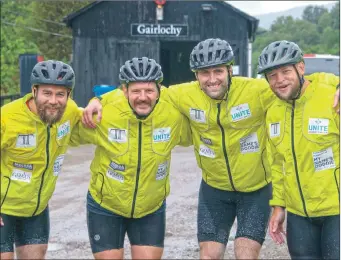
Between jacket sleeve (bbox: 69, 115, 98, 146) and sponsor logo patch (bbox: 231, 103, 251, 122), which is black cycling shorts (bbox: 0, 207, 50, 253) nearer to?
jacket sleeve (bbox: 69, 115, 98, 146)

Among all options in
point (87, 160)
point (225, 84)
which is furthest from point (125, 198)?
point (87, 160)

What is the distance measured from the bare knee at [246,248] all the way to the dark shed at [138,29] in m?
19.0

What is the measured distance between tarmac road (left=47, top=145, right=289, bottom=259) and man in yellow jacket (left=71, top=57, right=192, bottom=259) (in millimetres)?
2703

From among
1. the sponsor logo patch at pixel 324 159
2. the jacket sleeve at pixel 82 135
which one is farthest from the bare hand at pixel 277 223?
the jacket sleeve at pixel 82 135

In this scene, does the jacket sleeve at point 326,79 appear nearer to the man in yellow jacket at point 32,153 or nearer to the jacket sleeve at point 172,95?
the jacket sleeve at point 172,95

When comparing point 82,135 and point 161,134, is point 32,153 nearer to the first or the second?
point 82,135

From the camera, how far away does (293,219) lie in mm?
5562

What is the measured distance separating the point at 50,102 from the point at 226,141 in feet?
5.07

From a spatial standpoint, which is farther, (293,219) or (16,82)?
(16,82)

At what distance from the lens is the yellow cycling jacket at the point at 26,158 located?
5.51 m

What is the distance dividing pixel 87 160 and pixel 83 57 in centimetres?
846

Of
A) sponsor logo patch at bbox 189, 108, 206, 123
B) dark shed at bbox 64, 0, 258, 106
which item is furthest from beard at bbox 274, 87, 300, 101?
dark shed at bbox 64, 0, 258, 106

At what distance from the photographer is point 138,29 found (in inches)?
978

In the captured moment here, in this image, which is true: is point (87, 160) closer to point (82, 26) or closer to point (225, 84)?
point (82, 26)
